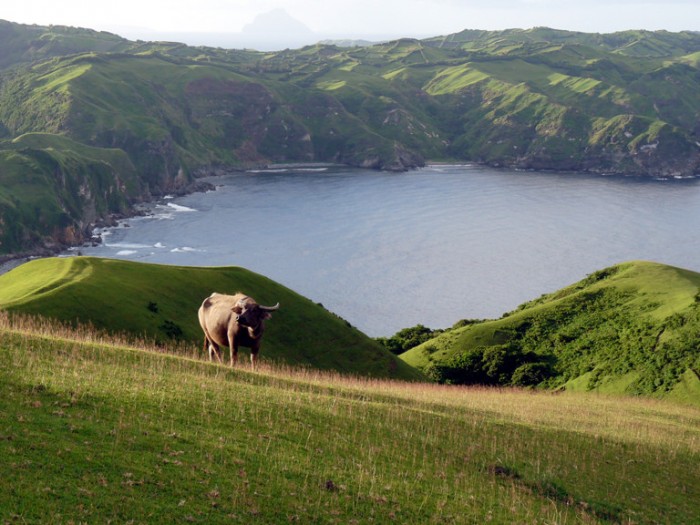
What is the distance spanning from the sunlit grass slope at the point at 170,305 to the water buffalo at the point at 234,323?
14.0m

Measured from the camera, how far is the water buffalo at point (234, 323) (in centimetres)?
4253

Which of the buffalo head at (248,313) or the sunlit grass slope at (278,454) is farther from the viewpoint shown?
the buffalo head at (248,313)

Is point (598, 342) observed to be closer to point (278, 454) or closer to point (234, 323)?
point (234, 323)

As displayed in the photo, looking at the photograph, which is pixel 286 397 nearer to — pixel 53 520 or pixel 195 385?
pixel 195 385

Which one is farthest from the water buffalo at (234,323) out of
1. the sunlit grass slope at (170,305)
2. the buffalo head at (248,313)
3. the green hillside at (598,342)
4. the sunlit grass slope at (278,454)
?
the green hillside at (598,342)

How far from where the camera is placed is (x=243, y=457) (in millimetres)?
24359

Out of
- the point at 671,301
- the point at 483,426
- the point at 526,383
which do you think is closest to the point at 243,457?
the point at 483,426

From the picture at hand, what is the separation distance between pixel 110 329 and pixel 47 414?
37.1m

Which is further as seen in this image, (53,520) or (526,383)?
(526,383)

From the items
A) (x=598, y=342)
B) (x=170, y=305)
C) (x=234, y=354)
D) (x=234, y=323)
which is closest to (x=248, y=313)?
(x=234, y=323)

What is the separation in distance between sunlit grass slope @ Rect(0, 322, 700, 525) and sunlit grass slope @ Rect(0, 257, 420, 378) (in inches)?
993

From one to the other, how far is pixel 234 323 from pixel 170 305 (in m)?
27.7

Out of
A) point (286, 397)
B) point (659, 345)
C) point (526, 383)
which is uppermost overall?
point (286, 397)

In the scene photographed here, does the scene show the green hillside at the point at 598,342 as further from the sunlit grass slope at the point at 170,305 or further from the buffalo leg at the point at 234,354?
the buffalo leg at the point at 234,354
